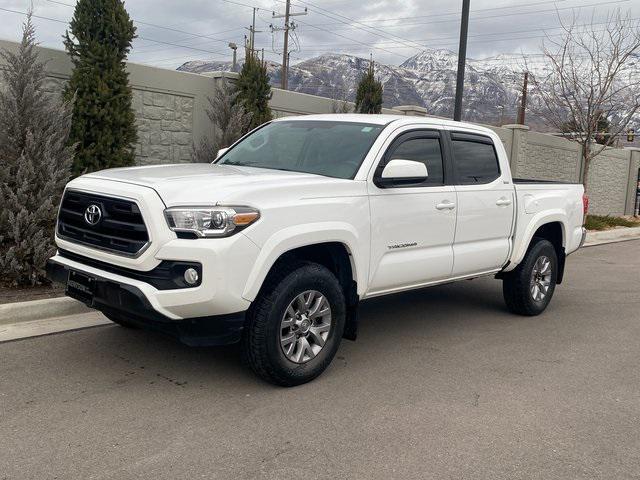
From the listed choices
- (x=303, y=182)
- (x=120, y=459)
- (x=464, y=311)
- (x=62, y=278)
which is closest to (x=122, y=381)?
(x=62, y=278)

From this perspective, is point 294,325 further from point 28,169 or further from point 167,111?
point 167,111

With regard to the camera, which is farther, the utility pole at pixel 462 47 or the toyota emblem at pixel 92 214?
the utility pole at pixel 462 47

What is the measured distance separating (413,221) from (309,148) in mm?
1059

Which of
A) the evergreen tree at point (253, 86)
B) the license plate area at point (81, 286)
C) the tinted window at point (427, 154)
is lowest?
the license plate area at point (81, 286)

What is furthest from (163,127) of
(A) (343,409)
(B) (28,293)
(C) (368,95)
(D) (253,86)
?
(A) (343,409)

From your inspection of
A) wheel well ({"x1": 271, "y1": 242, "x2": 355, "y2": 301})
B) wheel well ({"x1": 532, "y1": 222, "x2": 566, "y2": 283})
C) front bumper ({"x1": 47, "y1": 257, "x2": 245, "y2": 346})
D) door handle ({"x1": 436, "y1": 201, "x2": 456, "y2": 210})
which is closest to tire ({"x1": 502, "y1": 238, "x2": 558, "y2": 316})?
wheel well ({"x1": 532, "y1": 222, "x2": 566, "y2": 283})

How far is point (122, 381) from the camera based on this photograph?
180 inches

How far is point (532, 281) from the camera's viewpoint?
23.0 ft

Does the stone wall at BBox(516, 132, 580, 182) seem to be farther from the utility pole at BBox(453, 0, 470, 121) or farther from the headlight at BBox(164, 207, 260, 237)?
the headlight at BBox(164, 207, 260, 237)

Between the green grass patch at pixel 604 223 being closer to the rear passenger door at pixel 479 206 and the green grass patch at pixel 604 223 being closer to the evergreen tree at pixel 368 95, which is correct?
the evergreen tree at pixel 368 95

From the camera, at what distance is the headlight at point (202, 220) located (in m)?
4.03

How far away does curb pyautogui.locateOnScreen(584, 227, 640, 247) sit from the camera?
15383mm

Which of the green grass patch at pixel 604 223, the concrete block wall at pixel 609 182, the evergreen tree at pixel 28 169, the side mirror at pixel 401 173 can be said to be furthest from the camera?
the concrete block wall at pixel 609 182

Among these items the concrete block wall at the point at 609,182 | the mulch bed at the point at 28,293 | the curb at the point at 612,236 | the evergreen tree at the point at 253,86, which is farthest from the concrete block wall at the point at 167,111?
the concrete block wall at the point at 609,182
